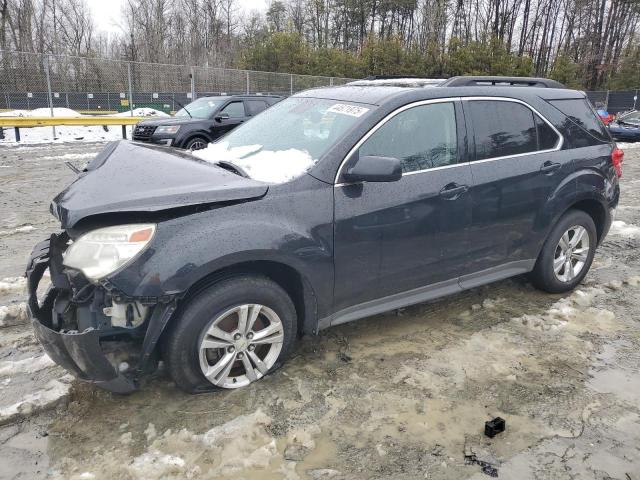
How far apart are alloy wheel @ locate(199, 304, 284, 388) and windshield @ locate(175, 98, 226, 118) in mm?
9431

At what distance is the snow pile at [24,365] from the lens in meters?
3.21

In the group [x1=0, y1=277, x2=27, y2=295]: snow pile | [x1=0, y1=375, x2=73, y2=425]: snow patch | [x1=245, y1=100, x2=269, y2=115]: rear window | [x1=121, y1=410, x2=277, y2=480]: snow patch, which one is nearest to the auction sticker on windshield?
[x1=121, y1=410, x2=277, y2=480]: snow patch

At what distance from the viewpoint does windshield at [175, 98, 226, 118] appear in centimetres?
1172

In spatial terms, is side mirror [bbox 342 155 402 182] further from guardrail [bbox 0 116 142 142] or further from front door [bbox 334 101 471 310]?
guardrail [bbox 0 116 142 142]

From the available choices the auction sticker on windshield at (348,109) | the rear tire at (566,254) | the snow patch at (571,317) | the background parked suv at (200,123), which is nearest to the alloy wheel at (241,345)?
the auction sticker on windshield at (348,109)

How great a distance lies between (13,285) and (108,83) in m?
16.5

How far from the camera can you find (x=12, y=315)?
3.88 m

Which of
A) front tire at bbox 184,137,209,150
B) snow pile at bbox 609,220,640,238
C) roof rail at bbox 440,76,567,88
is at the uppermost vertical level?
roof rail at bbox 440,76,567,88

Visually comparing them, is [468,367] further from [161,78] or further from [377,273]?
[161,78]

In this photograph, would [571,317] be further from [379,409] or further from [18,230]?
[18,230]

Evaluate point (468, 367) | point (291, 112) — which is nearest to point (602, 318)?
point (468, 367)

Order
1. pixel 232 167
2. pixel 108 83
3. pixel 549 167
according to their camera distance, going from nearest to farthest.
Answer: pixel 232 167
pixel 549 167
pixel 108 83

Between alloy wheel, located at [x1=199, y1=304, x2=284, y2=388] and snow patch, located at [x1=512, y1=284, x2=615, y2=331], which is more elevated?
alloy wheel, located at [x1=199, y1=304, x2=284, y2=388]

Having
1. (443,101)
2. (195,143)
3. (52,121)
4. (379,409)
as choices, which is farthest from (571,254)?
(52,121)
